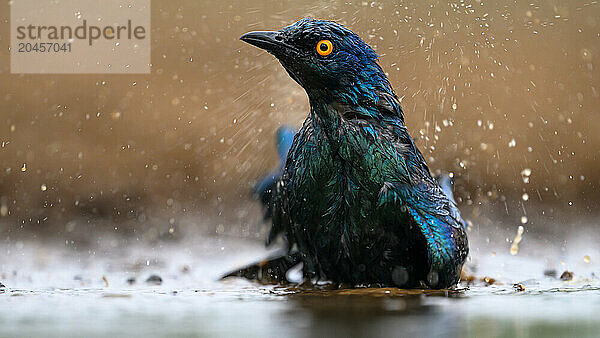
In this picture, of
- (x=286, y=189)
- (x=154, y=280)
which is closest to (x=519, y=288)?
(x=286, y=189)

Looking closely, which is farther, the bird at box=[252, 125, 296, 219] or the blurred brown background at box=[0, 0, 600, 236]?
the blurred brown background at box=[0, 0, 600, 236]

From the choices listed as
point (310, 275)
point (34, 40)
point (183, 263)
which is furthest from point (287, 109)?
point (34, 40)

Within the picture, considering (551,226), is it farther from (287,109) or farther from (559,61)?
(287,109)

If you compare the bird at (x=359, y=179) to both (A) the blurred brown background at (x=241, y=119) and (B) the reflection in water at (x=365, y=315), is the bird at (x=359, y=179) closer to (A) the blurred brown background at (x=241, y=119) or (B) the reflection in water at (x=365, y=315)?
(B) the reflection in water at (x=365, y=315)

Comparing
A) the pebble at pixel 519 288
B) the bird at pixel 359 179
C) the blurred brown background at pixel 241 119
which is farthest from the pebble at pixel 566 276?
the blurred brown background at pixel 241 119

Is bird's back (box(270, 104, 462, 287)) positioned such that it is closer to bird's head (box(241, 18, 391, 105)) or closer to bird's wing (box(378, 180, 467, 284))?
bird's wing (box(378, 180, 467, 284))

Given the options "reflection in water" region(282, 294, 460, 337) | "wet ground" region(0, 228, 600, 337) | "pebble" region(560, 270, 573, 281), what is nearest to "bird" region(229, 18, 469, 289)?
"wet ground" region(0, 228, 600, 337)
